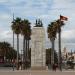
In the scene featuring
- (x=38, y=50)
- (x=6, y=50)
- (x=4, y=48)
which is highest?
(x=4, y=48)

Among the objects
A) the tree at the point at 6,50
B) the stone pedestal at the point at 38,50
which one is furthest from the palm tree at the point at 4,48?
the stone pedestal at the point at 38,50

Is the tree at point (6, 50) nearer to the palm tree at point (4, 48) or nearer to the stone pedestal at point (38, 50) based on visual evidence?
the palm tree at point (4, 48)

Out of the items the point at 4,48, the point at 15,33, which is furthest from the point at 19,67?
the point at 4,48

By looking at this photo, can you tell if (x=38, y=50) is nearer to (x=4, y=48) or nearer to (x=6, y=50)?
(x=6, y=50)

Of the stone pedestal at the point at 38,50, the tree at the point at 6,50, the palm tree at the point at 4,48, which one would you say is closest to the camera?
the stone pedestal at the point at 38,50

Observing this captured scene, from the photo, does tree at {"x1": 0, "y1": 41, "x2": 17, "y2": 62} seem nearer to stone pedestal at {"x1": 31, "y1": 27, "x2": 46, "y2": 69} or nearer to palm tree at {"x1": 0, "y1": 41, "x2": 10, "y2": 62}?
palm tree at {"x1": 0, "y1": 41, "x2": 10, "y2": 62}

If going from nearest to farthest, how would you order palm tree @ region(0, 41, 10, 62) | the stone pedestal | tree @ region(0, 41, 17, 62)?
the stone pedestal < palm tree @ region(0, 41, 10, 62) < tree @ region(0, 41, 17, 62)

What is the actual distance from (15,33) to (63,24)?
447 inches

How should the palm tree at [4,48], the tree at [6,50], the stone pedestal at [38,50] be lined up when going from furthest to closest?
1. the tree at [6,50]
2. the palm tree at [4,48]
3. the stone pedestal at [38,50]

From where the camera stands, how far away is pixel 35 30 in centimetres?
6181

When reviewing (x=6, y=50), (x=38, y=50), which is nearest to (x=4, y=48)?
(x=6, y=50)

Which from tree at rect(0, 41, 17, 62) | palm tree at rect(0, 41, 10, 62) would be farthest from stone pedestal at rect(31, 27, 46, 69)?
palm tree at rect(0, 41, 10, 62)

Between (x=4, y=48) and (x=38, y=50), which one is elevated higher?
(x=4, y=48)

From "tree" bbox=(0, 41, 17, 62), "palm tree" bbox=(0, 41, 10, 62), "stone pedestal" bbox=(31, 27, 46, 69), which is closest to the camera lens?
"stone pedestal" bbox=(31, 27, 46, 69)
